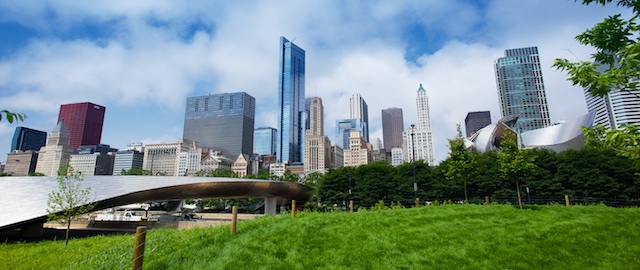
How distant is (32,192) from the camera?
911 inches

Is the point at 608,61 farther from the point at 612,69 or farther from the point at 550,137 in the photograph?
the point at 550,137

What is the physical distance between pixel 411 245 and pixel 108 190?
82.6 ft

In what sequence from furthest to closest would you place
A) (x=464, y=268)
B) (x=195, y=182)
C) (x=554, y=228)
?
1. (x=195, y=182)
2. (x=554, y=228)
3. (x=464, y=268)

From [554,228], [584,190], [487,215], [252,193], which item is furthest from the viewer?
[252,193]

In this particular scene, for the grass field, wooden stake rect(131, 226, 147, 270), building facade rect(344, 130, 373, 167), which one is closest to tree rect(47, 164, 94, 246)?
the grass field

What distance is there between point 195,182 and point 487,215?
26715mm

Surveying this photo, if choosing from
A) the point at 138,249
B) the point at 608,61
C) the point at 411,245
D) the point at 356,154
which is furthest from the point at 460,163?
the point at 356,154

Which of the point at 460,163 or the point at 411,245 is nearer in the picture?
the point at 411,245

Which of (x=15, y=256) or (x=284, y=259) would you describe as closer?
(x=284, y=259)

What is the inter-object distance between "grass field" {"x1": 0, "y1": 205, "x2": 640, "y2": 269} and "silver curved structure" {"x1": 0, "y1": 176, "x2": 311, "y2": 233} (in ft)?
30.3

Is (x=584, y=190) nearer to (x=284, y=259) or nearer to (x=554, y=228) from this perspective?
(x=554, y=228)

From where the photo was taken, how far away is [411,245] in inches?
396

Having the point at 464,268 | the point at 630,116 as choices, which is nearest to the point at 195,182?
the point at 464,268

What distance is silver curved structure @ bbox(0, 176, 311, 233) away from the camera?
21.4 m
